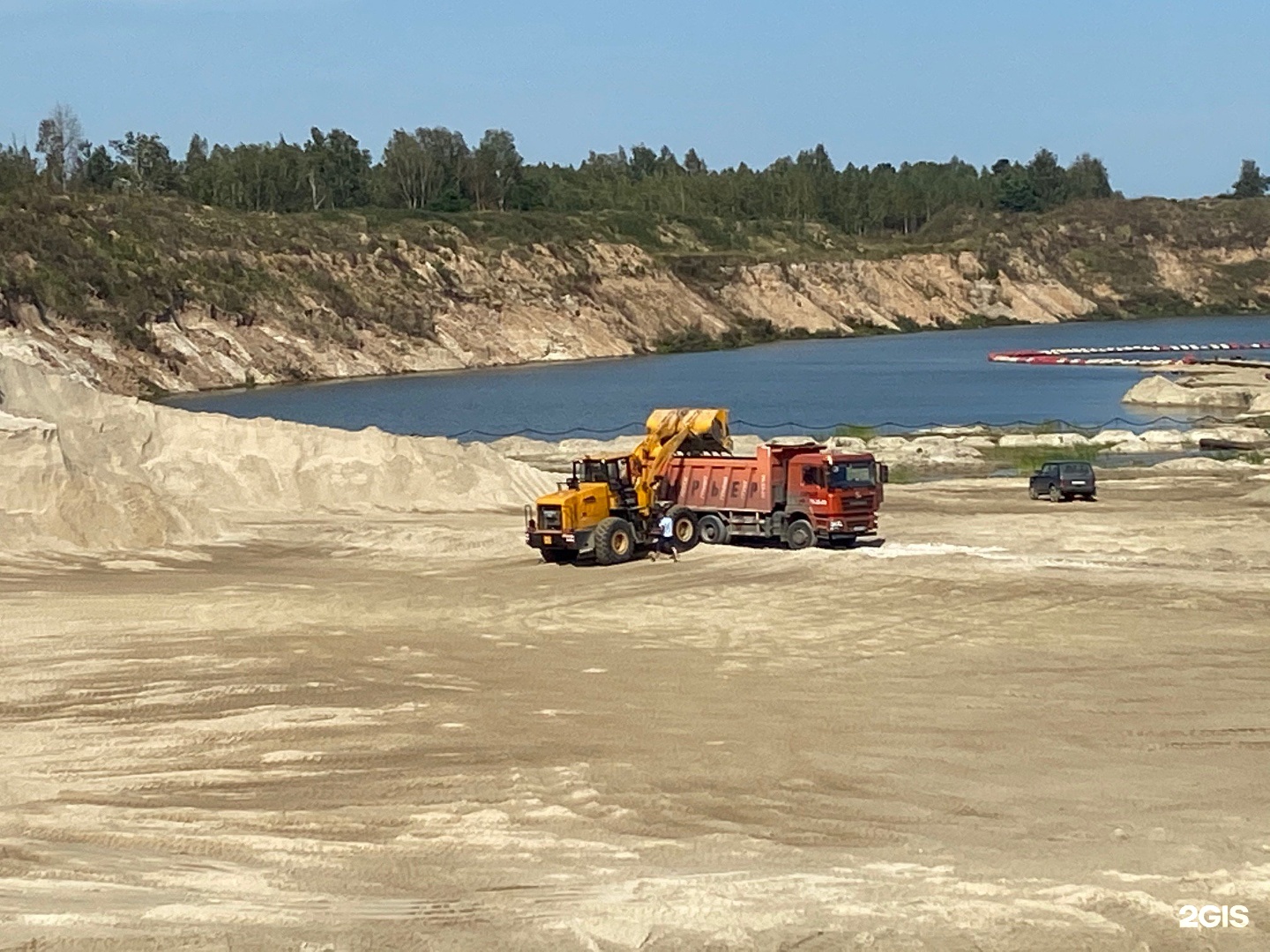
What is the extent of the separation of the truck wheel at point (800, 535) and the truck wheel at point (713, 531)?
42.3 inches

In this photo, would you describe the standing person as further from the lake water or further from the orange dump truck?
the lake water

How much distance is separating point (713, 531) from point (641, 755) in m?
14.3

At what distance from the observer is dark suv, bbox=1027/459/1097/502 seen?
39812mm

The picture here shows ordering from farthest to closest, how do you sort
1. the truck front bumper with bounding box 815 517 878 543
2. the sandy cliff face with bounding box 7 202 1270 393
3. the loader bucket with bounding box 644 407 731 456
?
the sandy cliff face with bounding box 7 202 1270 393, the loader bucket with bounding box 644 407 731 456, the truck front bumper with bounding box 815 517 878 543

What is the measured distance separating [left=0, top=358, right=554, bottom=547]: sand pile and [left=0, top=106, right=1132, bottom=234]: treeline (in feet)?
250

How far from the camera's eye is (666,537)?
29.5 metres

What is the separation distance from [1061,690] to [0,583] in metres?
15.8

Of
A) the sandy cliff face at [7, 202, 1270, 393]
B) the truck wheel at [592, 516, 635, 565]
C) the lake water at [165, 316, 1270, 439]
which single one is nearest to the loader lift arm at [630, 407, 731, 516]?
the truck wheel at [592, 516, 635, 565]

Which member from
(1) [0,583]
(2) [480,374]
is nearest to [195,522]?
(1) [0,583]

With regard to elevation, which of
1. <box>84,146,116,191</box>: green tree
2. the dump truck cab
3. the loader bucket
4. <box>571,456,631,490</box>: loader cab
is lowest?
the dump truck cab

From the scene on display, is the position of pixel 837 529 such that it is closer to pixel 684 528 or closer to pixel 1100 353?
pixel 684 528

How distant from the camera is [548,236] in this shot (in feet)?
441

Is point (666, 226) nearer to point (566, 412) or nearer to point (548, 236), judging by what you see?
point (548, 236)

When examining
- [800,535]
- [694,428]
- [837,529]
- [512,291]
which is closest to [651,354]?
[512,291]
